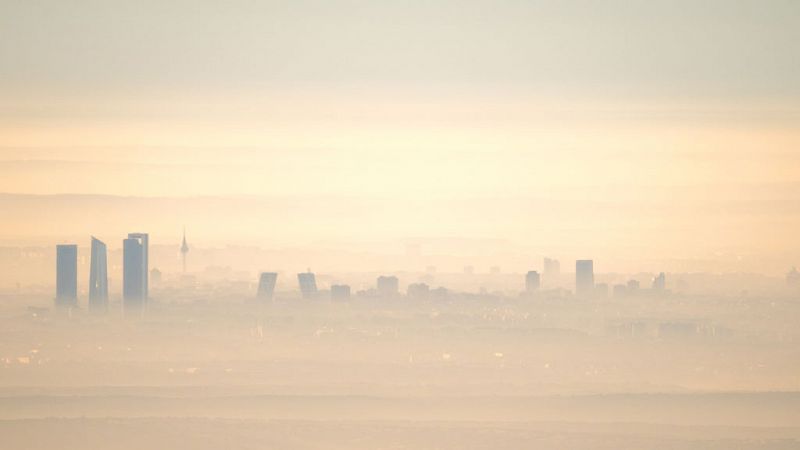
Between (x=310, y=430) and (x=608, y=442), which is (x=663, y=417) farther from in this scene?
(x=310, y=430)

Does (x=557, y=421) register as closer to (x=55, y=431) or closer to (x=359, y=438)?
(x=359, y=438)

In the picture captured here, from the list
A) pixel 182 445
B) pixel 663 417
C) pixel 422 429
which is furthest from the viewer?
pixel 663 417

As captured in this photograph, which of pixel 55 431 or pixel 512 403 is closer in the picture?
pixel 55 431

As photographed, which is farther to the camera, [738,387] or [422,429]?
[738,387]

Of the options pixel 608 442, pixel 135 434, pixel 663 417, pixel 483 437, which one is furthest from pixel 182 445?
pixel 663 417

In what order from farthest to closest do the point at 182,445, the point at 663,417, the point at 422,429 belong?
the point at 663,417 → the point at 422,429 → the point at 182,445

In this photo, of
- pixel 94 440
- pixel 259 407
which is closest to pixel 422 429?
pixel 259 407

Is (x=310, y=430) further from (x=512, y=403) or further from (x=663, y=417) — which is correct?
(x=663, y=417)

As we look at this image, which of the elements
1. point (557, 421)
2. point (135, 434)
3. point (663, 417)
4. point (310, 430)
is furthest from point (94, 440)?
point (663, 417)
